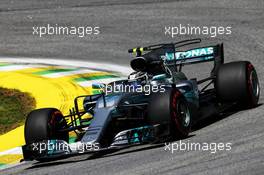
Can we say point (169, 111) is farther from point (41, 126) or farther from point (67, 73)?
point (67, 73)

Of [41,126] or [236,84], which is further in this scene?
[236,84]

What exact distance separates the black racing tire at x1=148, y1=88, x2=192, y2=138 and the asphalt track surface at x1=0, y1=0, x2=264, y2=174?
Result: 0.19 meters

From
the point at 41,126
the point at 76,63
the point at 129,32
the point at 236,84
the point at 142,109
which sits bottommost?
the point at 41,126

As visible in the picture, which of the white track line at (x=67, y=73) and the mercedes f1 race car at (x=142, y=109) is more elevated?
the white track line at (x=67, y=73)

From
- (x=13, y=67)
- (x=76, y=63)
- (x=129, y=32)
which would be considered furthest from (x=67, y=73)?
(x=129, y=32)

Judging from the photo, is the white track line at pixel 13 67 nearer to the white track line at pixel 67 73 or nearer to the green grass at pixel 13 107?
the white track line at pixel 67 73

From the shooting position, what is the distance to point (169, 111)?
37.0 ft

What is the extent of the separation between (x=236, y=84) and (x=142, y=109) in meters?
1.54

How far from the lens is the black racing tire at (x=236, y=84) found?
12.7 metres

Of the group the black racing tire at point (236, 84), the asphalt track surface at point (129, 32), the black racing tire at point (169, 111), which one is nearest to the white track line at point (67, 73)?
the asphalt track surface at point (129, 32)

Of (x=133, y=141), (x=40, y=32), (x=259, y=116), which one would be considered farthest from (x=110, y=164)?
(x=40, y=32)

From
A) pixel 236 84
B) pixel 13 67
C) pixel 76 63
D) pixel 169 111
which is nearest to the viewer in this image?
pixel 169 111

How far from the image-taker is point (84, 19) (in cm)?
2112

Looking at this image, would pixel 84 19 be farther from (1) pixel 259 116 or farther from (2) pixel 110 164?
(2) pixel 110 164
